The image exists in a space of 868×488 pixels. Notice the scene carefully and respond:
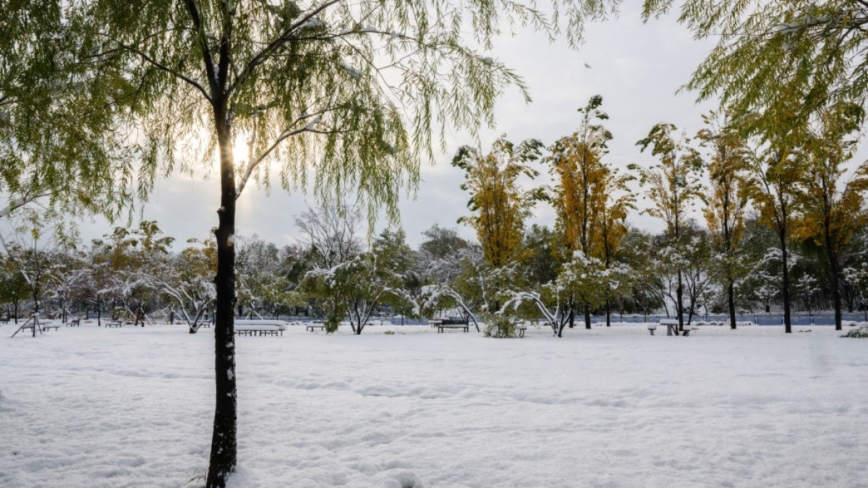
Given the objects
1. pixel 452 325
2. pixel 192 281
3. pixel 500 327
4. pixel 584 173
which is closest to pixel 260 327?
pixel 192 281

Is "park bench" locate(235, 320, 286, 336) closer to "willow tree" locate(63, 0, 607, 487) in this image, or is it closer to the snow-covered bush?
the snow-covered bush

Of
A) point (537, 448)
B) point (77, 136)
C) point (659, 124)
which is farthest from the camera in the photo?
point (659, 124)

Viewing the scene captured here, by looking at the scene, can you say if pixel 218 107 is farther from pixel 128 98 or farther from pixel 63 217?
pixel 63 217

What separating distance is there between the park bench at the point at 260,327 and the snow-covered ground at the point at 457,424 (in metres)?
11.8

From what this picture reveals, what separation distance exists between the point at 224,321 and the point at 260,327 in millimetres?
22526

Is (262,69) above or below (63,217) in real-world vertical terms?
above

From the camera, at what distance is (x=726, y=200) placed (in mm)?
23047

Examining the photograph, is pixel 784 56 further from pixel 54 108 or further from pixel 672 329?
pixel 672 329

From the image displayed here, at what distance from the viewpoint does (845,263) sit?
41906mm

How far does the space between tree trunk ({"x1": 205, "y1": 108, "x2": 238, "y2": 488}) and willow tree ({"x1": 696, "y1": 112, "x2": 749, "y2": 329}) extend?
22410 mm

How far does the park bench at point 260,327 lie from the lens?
22.9 m

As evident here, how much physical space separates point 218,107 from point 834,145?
274 inches

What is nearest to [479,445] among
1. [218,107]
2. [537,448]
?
[537,448]

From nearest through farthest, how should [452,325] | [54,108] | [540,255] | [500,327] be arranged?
[54,108] → [500,327] → [452,325] → [540,255]
